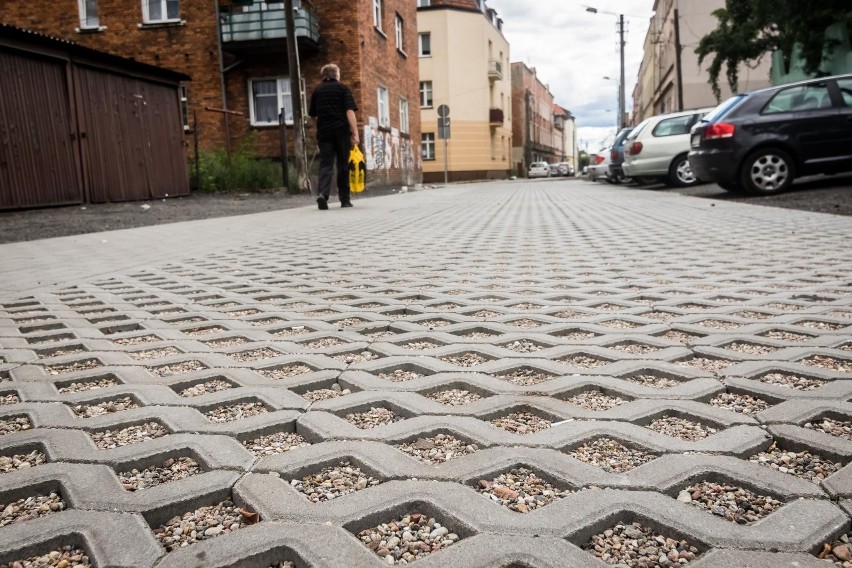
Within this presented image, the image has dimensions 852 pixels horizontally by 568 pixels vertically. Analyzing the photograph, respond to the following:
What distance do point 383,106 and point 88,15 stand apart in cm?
1090

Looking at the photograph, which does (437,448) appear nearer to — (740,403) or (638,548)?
(638,548)

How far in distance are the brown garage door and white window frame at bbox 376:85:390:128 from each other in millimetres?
13624

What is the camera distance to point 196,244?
7.49 m

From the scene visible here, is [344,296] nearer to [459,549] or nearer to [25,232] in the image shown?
[459,549]

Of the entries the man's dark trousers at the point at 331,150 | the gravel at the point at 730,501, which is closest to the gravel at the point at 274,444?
the gravel at the point at 730,501

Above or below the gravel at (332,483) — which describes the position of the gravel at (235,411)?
above

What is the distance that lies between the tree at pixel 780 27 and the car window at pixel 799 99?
661cm

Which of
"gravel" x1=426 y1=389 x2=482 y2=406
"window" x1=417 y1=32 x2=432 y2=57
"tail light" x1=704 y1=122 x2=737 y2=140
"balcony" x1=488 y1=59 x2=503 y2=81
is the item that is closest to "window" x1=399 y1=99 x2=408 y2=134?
"window" x1=417 y1=32 x2=432 y2=57

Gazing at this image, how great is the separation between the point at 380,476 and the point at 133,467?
2.28ft

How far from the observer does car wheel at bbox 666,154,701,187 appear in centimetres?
1605

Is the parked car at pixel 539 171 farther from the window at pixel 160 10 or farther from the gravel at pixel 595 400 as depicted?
the gravel at pixel 595 400

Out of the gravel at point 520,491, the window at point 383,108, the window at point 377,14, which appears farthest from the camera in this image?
the window at point 383,108

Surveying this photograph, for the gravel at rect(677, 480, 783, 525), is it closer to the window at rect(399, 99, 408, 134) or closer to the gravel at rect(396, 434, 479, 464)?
the gravel at rect(396, 434, 479, 464)

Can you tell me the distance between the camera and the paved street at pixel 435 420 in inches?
56.8
